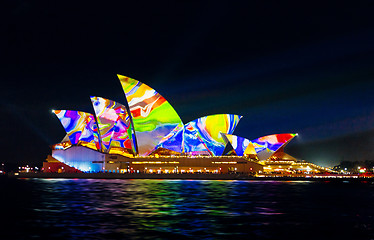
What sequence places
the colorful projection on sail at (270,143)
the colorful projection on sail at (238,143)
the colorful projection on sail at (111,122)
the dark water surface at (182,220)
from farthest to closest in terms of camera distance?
1. the colorful projection on sail at (270,143)
2. the colorful projection on sail at (238,143)
3. the colorful projection on sail at (111,122)
4. the dark water surface at (182,220)

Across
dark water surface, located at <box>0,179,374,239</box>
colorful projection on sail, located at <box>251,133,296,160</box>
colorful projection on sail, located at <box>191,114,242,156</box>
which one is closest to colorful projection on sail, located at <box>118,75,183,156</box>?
colorful projection on sail, located at <box>191,114,242,156</box>

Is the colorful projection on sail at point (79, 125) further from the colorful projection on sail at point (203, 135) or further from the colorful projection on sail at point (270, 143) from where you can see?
the colorful projection on sail at point (270, 143)

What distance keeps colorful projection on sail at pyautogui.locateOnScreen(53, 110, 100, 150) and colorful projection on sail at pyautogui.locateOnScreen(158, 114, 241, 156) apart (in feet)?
46.4

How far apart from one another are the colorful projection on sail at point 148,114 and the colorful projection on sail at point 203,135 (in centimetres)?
226

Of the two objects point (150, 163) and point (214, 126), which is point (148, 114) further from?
point (150, 163)

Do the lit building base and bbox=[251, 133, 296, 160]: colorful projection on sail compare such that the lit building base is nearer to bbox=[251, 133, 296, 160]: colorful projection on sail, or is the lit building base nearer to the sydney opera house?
the sydney opera house

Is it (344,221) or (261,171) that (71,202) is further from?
(261,171)

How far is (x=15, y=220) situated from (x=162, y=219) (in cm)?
819

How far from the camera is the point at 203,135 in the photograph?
96.7 meters

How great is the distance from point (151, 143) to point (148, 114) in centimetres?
819

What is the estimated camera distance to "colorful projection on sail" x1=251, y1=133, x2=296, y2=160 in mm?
Answer: 102750

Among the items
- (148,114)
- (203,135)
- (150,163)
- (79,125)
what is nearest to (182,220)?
(148,114)

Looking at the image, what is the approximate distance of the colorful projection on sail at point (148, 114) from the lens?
3354 inches

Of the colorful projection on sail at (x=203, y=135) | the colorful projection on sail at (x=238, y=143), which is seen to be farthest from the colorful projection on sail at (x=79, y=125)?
the colorful projection on sail at (x=238, y=143)
